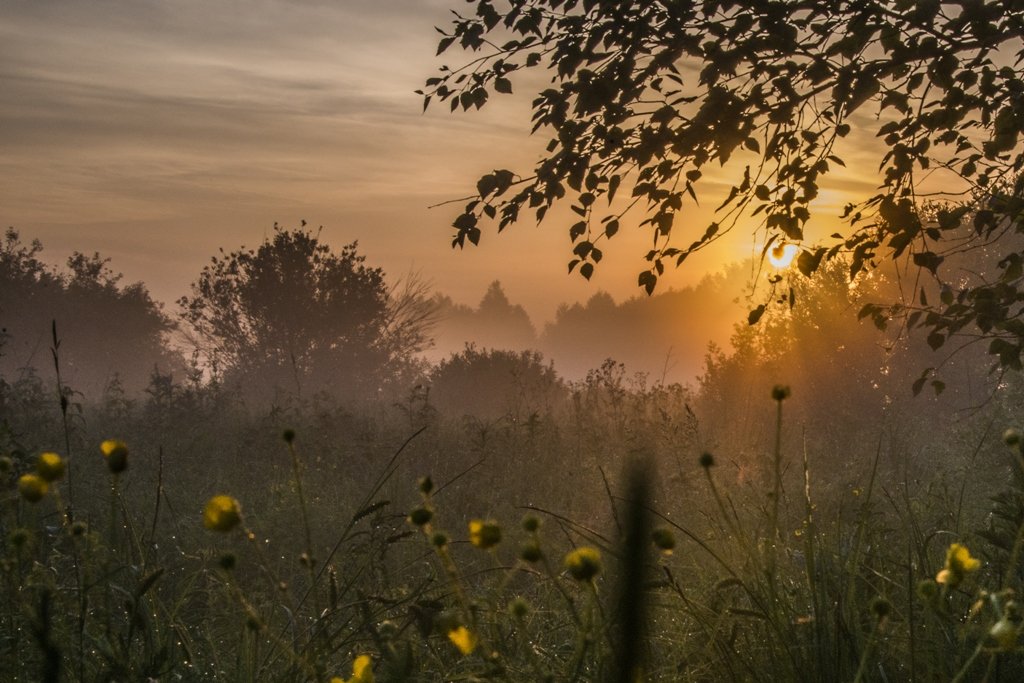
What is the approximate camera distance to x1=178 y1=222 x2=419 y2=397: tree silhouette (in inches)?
720

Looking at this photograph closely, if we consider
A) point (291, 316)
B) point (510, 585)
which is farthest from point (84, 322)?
point (510, 585)

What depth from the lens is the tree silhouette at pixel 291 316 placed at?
18.3 metres

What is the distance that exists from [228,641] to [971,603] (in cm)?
285

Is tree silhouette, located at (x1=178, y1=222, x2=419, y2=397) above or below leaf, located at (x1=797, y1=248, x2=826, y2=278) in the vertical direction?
below

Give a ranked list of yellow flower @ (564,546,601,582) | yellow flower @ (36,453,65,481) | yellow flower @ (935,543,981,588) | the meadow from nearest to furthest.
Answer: yellow flower @ (564,546,601,582)
yellow flower @ (935,543,981,588)
yellow flower @ (36,453,65,481)
the meadow

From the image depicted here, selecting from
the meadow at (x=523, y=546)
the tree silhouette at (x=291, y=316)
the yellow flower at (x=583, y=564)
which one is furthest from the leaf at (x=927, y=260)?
the tree silhouette at (x=291, y=316)

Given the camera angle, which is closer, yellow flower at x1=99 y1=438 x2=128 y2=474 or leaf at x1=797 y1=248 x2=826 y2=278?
yellow flower at x1=99 y1=438 x2=128 y2=474

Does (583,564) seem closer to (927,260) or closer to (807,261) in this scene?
(807,261)

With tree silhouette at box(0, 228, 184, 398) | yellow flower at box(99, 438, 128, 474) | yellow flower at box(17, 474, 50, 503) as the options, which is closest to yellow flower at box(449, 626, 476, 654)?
yellow flower at box(99, 438, 128, 474)

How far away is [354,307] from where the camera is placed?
1911 centimetres


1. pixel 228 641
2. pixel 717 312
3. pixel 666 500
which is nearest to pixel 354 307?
pixel 666 500

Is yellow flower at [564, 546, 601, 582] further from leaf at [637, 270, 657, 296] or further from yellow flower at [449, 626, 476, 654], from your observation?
leaf at [637, 270, 657, 296]

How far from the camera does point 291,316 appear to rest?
728 inches

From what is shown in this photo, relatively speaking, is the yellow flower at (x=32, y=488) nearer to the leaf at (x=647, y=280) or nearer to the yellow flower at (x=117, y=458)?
the yellow flower at (x=117, y=458)
